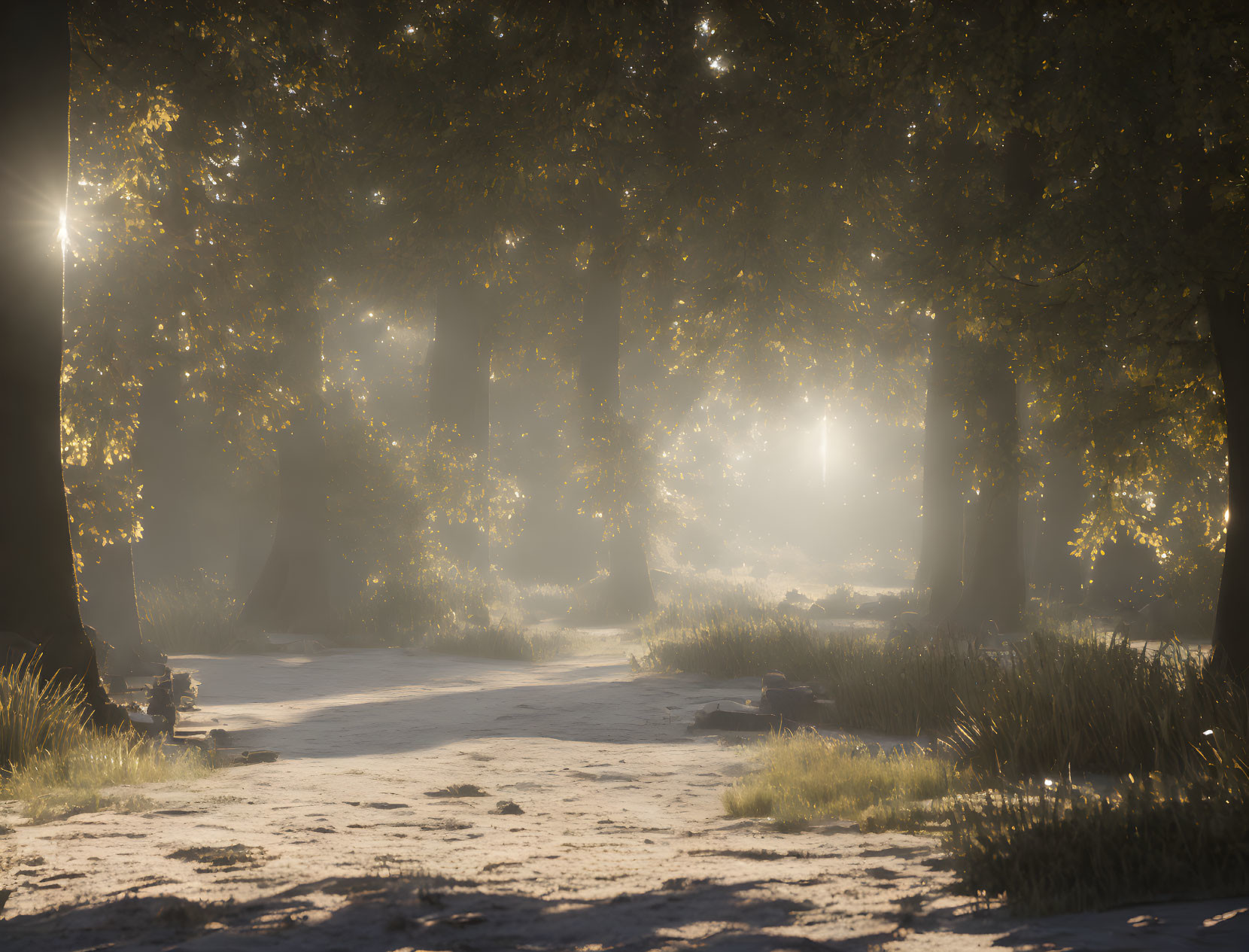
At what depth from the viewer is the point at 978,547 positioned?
18188mm

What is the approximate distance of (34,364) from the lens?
8.48 meters

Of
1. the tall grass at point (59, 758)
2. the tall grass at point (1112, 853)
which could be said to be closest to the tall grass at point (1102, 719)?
the tall grass at point (1112, 853)

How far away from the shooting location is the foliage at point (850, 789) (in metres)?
5.81

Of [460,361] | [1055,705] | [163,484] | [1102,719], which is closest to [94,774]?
[1055,705]

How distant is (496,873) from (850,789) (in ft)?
9.54

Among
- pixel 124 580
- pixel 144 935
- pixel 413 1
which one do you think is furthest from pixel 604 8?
pixel 124 580

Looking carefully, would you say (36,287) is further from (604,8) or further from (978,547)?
(978,547)

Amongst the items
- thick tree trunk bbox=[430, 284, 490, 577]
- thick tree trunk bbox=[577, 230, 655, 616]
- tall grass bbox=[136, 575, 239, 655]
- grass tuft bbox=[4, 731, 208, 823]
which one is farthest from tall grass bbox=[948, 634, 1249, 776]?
thick tree trunk bbox=[430, 284, 490, 577]

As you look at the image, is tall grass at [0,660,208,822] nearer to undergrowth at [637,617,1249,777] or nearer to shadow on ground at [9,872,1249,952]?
shadow on ground at [9,872,1249,952]

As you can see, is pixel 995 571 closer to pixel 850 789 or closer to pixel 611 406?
pixel 611 406

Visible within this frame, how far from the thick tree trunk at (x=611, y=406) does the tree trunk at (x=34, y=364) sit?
11.9m

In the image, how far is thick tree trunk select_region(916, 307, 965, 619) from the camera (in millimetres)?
20203

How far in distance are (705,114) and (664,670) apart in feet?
26.4

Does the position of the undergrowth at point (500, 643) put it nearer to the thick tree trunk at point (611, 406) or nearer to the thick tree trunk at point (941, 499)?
the thick tree trunk at point (611, 406)
